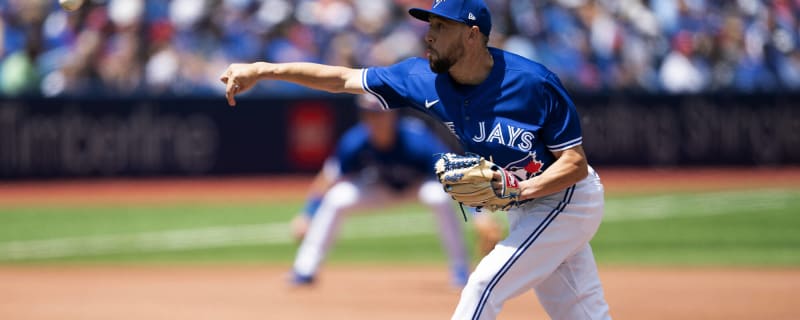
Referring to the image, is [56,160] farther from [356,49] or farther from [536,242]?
[536,242]

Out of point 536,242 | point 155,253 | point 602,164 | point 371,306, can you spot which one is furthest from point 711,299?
point 602,164

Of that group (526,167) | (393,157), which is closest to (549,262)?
(526,167)

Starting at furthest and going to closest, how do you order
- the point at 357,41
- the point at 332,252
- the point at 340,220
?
1. the point at 357,41
2. the point at 332,252
3. the point at 340,220

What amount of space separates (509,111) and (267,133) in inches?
597

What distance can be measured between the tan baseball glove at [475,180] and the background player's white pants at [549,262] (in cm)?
23

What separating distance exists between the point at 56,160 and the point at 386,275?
1036 cm

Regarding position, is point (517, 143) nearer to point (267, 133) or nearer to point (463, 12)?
point (463, 12)

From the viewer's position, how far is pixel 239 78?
5.55 metres

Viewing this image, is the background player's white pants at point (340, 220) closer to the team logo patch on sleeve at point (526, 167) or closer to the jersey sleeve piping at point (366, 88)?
the jersey sleeve piping at point (366, 88)

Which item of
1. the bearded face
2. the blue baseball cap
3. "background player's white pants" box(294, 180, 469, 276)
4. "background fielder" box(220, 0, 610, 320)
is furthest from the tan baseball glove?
"background player's white pants" box(294, 180, 469, 276)

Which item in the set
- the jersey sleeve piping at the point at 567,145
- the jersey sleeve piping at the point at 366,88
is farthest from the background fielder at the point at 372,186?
the jersey sleeve piping at the point at 567,145

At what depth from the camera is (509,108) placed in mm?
5301

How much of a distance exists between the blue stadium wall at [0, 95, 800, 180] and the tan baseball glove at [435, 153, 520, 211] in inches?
585

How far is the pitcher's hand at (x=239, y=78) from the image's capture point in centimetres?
552
